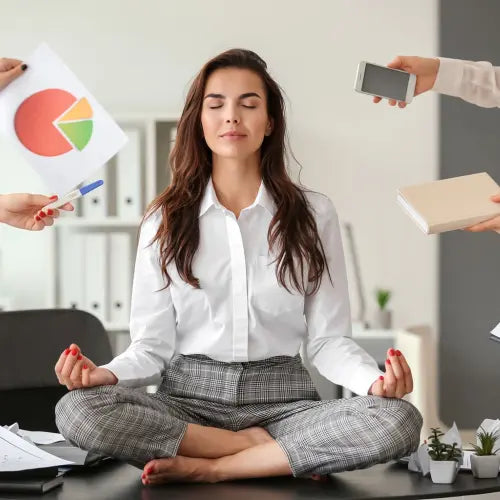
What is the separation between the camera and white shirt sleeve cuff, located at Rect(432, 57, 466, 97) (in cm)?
210

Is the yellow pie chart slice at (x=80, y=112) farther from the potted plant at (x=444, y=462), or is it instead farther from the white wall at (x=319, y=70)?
the white wall at (x=319, y=70)

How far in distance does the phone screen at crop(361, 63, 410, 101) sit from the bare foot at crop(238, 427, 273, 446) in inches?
29.3

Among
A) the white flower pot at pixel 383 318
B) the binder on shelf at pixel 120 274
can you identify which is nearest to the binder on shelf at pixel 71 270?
the binder on shelf at pixel 120 274

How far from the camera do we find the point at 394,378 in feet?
5.97

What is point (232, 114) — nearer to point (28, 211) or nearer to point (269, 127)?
point (269, 127)

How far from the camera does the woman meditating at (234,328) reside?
5.96ft

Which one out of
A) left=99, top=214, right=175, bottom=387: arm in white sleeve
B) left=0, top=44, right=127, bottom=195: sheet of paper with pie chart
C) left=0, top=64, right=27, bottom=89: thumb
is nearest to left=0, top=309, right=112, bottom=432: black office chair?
left=99, top=214, right=175, bottom=387: arm in white sleeve

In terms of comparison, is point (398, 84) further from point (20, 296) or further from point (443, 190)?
point (20, 296)

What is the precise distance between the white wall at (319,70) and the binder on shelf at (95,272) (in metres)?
0.76

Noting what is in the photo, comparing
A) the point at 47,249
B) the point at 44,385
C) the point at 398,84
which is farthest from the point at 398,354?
the point at 47,249

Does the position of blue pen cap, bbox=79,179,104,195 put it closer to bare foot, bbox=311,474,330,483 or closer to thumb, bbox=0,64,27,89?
thumb, bbox=0,64,27,89

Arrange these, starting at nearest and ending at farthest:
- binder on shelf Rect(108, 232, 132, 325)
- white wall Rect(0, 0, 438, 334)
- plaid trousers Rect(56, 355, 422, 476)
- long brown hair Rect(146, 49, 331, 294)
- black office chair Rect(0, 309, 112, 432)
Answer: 1. plaid trousers Rect(56, 355, 422, 476)
2. long brown hair Rect(146, 49, 331, 294)
3. black office chair Rect(0, 309, 112, 432)
4. binder on shelf Rect(108, 232, 132, 325)
5. white wall Rect(0, 0, 438, 334)

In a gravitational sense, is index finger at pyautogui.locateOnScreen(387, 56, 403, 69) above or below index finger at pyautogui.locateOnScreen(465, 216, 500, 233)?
above

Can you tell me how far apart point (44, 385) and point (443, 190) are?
118 centimetres
